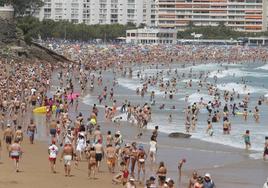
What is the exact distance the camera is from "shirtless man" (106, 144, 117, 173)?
1839 cm

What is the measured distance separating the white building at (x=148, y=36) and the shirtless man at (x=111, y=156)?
115 meters

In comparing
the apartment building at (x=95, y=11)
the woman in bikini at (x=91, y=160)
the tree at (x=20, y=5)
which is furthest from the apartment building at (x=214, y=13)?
the woman in bikini at (x=91, y=160)

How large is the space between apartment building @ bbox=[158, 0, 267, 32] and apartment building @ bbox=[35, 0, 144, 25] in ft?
22.5

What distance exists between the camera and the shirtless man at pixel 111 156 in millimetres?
18391

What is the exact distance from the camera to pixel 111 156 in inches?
728

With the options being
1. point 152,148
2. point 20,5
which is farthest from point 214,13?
point 152,148

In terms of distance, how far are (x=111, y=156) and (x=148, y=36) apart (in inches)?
4671

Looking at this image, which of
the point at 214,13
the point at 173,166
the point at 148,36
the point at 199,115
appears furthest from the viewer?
the point at 214,13

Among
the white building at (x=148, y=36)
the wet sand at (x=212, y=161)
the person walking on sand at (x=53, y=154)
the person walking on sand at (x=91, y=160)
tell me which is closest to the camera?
the person walking on sand at (x=91, y=160)

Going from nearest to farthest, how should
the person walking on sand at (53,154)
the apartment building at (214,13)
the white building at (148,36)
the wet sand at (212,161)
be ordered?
the person walking on sand at (53,154), the wet sand at (212,161), the white building at (148,36), the apartment building at (214,13)

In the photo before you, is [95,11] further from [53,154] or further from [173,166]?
[53,154]

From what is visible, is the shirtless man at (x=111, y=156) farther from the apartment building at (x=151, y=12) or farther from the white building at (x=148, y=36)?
the apartment building at (x=151, y=12)

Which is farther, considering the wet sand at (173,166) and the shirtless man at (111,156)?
the shirtless man at (111,156)

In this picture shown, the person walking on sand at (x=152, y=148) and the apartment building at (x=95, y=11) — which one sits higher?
the apartment building at (x=95, y=11)
